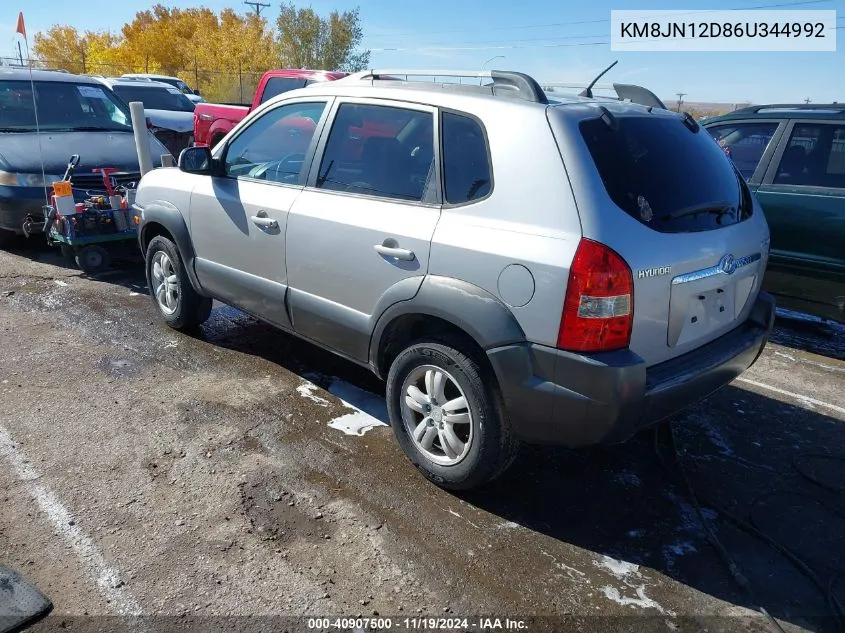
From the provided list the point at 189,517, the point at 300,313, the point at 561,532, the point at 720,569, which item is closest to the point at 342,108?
the point at 300,313

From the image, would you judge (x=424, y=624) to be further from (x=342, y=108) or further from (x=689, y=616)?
(x=342, y=108)

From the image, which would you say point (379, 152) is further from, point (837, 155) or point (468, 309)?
point (837, 155)

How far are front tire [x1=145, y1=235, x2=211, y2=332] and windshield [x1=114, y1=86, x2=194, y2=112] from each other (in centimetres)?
1107

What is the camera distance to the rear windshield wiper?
9.57 feet

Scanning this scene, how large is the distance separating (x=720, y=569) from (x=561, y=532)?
67cm

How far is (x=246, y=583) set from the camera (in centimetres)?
264

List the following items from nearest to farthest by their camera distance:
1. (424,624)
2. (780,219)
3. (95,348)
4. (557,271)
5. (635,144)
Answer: (424,624), (557,271), (635,144), (95,348), (780,219)

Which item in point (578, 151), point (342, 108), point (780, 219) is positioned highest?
point (342, 108)

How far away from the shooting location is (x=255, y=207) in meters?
4.11

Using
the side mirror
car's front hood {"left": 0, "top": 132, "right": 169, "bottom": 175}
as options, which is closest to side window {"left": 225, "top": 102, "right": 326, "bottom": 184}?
the side mirror

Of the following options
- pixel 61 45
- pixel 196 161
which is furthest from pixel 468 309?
pixel 61 45

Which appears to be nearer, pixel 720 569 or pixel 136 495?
pixel 720 569

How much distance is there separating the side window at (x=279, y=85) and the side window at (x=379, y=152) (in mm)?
6991

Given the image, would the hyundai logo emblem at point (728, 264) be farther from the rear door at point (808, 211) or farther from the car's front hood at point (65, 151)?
the car's front hood at point (65, 151)
